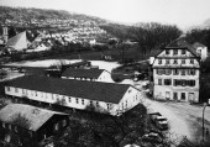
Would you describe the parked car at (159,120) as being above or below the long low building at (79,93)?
below

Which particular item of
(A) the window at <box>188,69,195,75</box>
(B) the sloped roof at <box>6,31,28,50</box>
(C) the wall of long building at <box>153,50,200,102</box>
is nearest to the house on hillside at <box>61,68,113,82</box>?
(C) the wall of long building at <box>153,50,200,102</box>

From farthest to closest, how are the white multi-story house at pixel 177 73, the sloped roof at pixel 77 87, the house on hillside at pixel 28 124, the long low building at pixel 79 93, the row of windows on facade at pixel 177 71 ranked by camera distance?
the row of windows on facade at pixel 177 71 < the white multi-story house at pixel 177 73 < the sloped roof at pixel 77 87 < the long low building at pixel 79 93 < the house on hillside at pixel 28 124

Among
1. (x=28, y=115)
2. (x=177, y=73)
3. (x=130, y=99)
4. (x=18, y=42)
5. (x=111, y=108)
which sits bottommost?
(x=111, y=108)

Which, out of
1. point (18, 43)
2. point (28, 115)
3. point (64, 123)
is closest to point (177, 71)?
point (64, 123)

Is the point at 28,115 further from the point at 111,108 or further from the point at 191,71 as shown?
the point at 191,71

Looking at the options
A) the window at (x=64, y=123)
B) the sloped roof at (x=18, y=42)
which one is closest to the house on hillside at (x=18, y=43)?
the sloped roof at (x=18, y=42)

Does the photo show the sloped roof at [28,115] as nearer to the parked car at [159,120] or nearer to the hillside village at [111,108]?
the hillside village at [111,108]

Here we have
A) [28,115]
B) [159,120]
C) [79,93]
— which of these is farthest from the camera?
[79,93]
